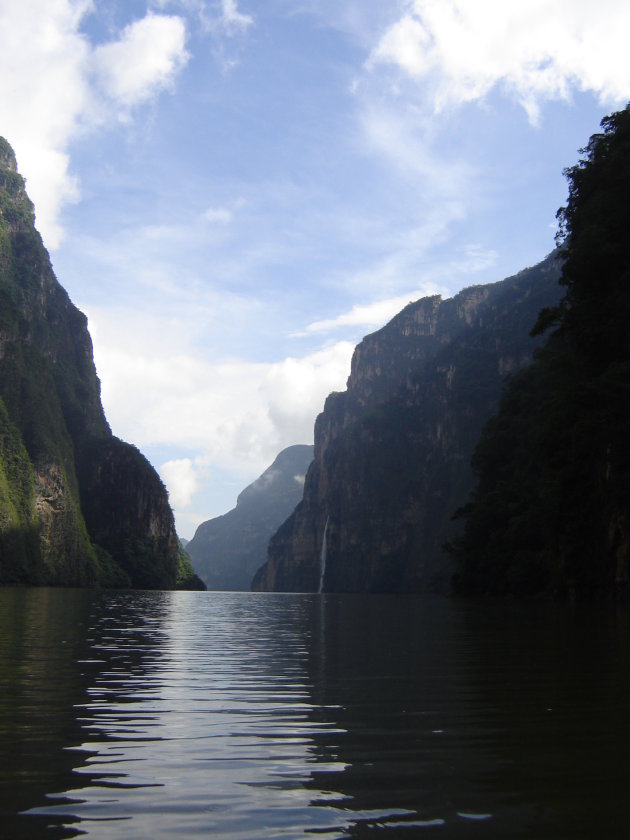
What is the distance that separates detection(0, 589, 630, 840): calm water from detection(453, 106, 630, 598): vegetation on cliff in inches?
991

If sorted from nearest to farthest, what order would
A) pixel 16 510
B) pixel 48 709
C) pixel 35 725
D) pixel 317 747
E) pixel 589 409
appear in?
pixel 317 747, pixel 35 725, pixel 48 709, pixel 589 409, pixel 16 510

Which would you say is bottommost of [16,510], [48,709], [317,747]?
[48,709]

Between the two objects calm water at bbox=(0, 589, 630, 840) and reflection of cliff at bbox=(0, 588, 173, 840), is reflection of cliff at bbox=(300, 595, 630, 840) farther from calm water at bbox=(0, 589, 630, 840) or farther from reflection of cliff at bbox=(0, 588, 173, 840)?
reflection of cliff at bbox=(0, 588, 173, 840)

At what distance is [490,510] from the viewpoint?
261 feet

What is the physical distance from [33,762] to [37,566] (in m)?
163

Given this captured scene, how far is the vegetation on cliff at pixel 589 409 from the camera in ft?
130

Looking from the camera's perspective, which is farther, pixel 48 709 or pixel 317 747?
pixel 48 709

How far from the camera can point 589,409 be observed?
39781 mm

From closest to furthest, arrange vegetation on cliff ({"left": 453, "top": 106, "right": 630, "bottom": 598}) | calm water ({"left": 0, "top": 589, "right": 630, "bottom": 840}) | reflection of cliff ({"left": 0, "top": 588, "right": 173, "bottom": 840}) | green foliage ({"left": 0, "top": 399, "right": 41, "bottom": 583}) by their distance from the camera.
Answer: calm water ({"left": 0, "top": 589, "right": 630, "bottom": 840}) → reflection of cliff ({"left": 0, "top": 588, "right": 173, "bottom": 840}) → vegetation on cliff ({"left": 453, "top": 106, "right": 630, "bottom": 598}) → green foliage ({"left": 0, "top": 399, "right": 41, "bottom": 583})

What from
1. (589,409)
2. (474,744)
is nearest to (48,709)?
(474,744)

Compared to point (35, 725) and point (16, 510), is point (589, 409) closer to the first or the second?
point (35, 725)

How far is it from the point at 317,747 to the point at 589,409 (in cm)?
3504

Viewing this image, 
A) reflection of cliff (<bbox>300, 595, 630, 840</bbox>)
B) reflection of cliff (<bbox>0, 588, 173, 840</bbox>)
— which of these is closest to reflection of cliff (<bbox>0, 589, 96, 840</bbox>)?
reflection of cliff (<bbox>0, 588, 173, 840</bbox>)

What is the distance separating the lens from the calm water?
5257 millimetres
